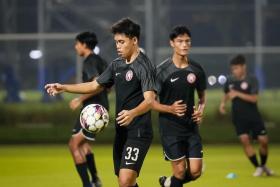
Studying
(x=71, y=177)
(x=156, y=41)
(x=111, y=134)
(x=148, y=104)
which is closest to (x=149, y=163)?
(x=71, y=177)

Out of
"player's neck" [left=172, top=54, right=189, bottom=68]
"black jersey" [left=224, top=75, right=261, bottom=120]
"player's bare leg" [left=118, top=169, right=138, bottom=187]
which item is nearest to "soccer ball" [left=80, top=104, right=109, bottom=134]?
"player's bare leg" [left=118, top=169, right=138, bottom=187]

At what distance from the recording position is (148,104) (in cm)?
898

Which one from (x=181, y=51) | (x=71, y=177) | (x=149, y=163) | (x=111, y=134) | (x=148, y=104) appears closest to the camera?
(x=148, y=104)

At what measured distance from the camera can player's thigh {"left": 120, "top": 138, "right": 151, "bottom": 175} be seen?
929 cm

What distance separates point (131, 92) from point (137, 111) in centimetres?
48

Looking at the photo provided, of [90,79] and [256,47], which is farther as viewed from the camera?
[256,47]

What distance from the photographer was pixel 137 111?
29.3ft

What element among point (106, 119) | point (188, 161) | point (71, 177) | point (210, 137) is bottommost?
point (210, 137)

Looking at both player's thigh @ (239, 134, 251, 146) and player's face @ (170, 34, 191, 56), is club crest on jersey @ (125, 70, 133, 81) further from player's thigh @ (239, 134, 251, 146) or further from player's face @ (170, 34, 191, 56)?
player's thigh @ (239, 134, 251, 146)

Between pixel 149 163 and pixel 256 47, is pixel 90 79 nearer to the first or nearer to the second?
pixel 149 163

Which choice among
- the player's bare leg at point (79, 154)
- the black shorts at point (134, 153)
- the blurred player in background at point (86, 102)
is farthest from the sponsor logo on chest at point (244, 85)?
the black shorts at point (134, 153)

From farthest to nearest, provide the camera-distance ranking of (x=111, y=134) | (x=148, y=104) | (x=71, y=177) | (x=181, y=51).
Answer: (x=111, y=134) → (x=71, y=177) → (x=181, y=51) → (x=148, y=104)

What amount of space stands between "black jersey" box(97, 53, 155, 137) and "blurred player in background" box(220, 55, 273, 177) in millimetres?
5766

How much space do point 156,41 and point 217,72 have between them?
179 cm
